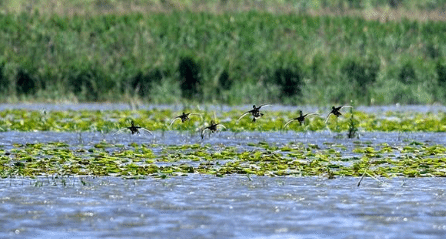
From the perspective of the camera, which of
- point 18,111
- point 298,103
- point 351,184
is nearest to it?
point 351,184

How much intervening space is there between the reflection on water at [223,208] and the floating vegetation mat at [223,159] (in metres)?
0.70

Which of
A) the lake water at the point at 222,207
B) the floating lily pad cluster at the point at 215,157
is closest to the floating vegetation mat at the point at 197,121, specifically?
the floating lily pad cluster at the point at 215,157

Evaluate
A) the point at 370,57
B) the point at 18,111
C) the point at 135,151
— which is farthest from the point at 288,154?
the point at 370,57

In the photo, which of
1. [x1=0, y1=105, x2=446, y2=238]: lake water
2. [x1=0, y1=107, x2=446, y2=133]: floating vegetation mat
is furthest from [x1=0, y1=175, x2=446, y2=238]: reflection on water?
[x1=0, y1=107, x2=446, y2=133]: floating vegetation mat

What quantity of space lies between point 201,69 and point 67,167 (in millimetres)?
20899

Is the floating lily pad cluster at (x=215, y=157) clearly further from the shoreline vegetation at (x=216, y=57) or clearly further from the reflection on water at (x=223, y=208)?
the shoreline vegetation at (x=216, y=57)

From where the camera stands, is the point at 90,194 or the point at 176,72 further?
the point at 176,72

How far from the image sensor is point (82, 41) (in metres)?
40.8

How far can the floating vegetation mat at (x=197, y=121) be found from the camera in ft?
83.9

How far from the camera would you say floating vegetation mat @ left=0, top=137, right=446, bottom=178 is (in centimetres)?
1658

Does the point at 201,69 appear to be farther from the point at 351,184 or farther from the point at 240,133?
the point at 351,184

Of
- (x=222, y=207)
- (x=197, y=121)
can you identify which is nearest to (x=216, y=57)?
(x=197, y=121)

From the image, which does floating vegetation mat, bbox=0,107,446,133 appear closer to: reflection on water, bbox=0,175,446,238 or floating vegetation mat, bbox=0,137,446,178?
floating vegetation mat, bbox=0,137,446,178

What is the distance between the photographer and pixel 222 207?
12945mm
